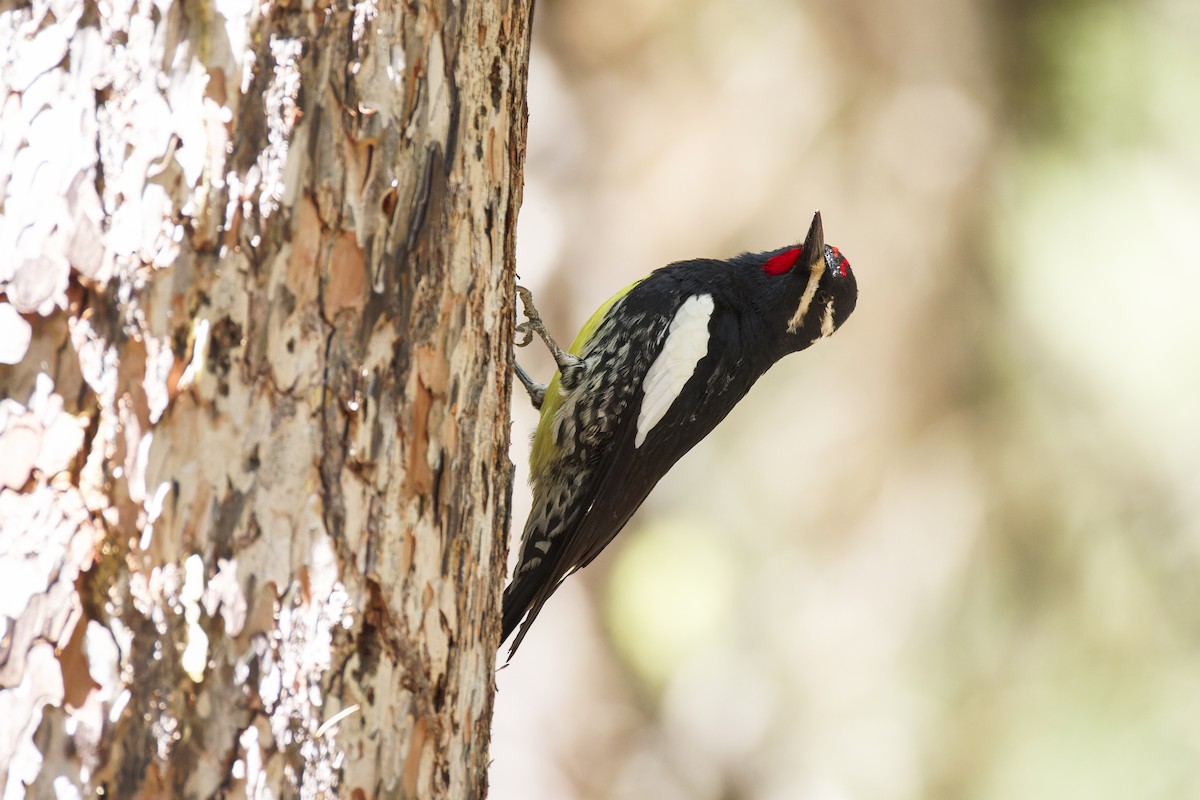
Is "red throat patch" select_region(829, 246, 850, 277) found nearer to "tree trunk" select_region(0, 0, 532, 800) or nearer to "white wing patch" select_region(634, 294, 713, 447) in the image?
"white wing patch" select_region(634, 294, 713, 447)

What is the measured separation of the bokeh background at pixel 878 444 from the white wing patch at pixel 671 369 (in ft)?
6.78

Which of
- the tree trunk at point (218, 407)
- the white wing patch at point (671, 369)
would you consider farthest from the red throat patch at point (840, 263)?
the tree trunk at point (218, 407)

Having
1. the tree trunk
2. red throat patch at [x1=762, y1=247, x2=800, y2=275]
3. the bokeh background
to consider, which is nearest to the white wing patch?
red throat patch at [x1=762, y1=247, x2=800, y2=275]

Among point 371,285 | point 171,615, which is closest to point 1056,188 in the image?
point 371,285

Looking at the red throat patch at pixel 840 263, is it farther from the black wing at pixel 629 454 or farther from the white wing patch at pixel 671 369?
the white wing patch at pixel 671 369

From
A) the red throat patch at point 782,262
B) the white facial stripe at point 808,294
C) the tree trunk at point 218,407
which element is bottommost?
the tree trunk at point 218,407

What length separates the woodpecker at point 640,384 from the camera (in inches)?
125

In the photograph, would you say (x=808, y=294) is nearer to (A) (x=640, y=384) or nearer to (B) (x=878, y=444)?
(A) (x=640, y=384)

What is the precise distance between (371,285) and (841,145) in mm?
4280

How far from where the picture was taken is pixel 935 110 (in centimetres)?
542

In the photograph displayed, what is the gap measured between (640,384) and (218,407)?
194 cm

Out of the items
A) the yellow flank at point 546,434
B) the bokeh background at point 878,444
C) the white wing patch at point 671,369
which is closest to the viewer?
the white wing patch at point 671,369

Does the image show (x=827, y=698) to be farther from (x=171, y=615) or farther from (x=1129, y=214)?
(x=171, y=615)

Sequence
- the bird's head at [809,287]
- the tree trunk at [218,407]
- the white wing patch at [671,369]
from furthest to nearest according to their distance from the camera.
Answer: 1. the bird's head at [809,287]
2. the white wing patch at [671,369]
3. the tree trunk at [218,407]
